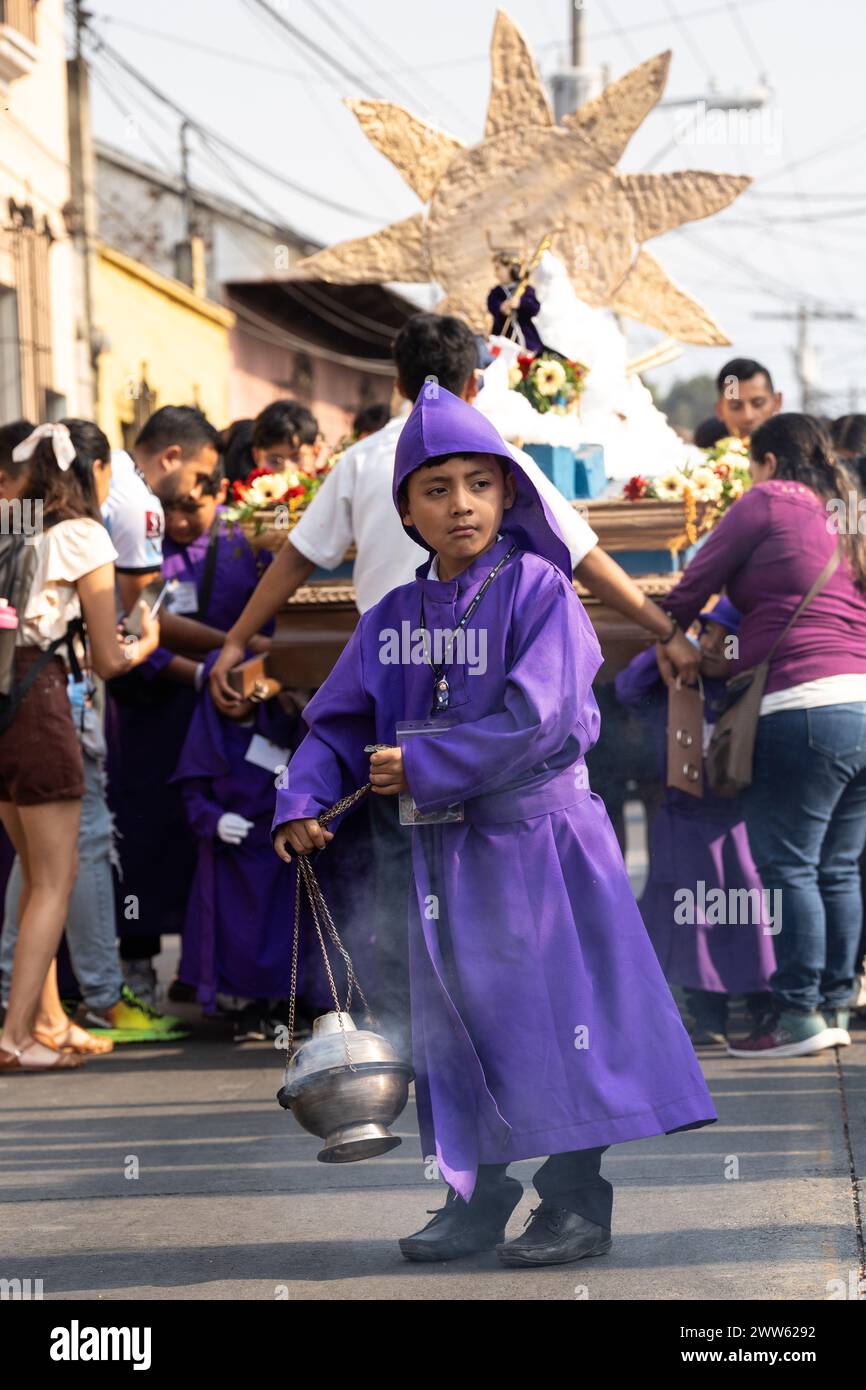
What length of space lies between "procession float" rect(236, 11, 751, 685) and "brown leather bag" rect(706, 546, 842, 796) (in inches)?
33.1

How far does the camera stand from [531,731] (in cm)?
387

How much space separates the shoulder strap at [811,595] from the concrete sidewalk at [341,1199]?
1270mm

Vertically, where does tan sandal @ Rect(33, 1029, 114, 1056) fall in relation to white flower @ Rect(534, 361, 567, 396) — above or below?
below

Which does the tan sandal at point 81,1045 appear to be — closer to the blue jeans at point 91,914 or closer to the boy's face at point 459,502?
the blue jeans at point 91,914

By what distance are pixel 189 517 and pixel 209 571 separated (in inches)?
9.2

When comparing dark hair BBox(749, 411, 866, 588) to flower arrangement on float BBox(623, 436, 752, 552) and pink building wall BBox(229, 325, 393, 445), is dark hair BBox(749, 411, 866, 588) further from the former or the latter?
pink building wall BBox(229, 325, 393, 445)

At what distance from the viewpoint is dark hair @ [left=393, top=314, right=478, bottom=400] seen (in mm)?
5645

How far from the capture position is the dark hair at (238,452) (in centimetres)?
801

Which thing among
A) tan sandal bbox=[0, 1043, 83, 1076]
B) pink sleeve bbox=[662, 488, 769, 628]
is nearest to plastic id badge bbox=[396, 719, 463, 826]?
pink sleeve bbox=[662, 488, 769, 628]

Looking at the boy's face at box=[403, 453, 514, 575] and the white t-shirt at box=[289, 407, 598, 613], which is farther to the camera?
the white t-shirt at box=[289, 407, 598, 613]

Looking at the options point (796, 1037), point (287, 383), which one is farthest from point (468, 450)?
point (287, 383)

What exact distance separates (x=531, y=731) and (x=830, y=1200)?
132 cm
